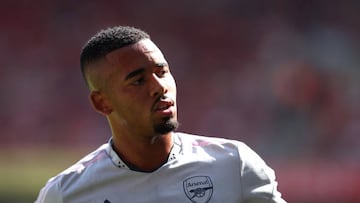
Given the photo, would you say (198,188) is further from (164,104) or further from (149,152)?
(164,104)

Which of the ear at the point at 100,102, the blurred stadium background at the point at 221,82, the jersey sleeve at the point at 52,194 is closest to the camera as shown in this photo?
the jersey sleeve at the point at 52,194

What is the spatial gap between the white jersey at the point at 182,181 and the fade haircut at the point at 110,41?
18.3 inches

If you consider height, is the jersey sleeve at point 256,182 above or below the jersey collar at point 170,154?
below

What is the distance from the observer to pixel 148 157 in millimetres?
3562

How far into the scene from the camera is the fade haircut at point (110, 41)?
3.54m

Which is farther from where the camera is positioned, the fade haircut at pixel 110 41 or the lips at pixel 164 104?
the fade haircut at pixel 110 41

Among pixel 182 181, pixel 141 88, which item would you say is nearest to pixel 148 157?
pixel 182 181

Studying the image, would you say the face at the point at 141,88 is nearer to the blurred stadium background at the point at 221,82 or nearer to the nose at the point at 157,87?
the nose at the point at 157,87

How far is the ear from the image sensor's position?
3.69m

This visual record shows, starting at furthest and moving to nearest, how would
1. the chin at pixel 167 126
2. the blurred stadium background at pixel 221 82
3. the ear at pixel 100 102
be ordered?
the blurred stadium background at pixel 221 82
the ear at pixel 100 102
the chin at pixel 167 126

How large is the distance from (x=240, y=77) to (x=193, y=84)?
2.26 feet

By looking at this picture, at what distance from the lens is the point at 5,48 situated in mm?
12242

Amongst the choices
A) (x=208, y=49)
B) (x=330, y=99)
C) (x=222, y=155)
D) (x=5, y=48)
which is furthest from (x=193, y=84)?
(x=222, y=155)

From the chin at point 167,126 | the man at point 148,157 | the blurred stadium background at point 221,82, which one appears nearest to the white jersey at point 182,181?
the man at point 148,157
